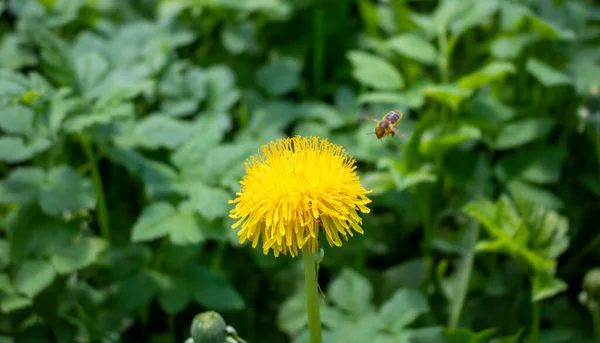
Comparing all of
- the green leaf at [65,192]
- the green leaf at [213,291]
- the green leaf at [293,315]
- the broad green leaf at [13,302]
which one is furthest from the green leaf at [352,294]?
the broad green leaf at [13,302]

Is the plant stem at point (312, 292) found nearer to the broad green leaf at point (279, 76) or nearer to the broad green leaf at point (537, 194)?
the broad green leaf at point (537, 194)

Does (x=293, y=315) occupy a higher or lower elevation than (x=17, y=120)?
lower

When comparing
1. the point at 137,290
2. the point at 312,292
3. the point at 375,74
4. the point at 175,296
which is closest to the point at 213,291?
the point at 175,296

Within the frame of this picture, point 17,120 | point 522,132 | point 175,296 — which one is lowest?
point 175,296

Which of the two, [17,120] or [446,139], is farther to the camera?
[446,139]

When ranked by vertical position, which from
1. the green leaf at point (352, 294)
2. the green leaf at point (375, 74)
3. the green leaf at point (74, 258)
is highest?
the green leaf at point (375, 74)

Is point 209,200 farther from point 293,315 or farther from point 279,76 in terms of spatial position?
point 279,76

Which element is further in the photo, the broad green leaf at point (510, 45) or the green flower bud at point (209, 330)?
the broad green leaf at point (510, 45)
